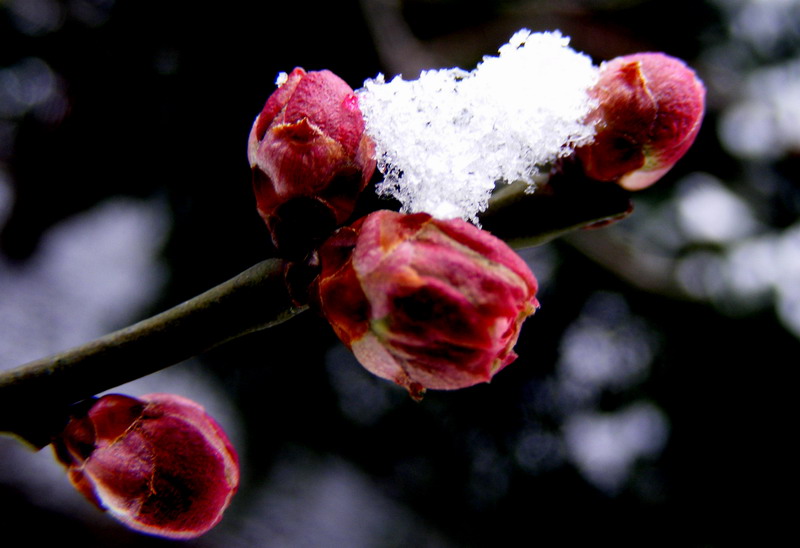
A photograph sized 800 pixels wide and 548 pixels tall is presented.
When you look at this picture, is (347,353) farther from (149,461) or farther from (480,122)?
(480,122)

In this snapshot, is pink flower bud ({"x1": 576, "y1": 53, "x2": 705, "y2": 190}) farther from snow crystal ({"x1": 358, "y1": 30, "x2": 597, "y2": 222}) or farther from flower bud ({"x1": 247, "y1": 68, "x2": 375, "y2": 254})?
flower bud ({"x1": 247, "y1": 68, "x2": 375, "y2": 254})

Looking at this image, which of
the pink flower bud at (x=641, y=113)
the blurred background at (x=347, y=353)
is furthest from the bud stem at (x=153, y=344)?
the blurred background at (x=347, y=353)

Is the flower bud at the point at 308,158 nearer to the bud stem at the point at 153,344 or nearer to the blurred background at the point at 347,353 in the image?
the bud stem at the point at 153,344

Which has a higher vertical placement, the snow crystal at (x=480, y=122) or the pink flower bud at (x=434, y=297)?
the snow crystal at (x=480, y=122)

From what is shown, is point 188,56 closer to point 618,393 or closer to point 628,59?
point 628,59

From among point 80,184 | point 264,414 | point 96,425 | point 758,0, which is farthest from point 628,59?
point 758,0

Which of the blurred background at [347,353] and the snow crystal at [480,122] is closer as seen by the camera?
the snow crystal at [480,122]
